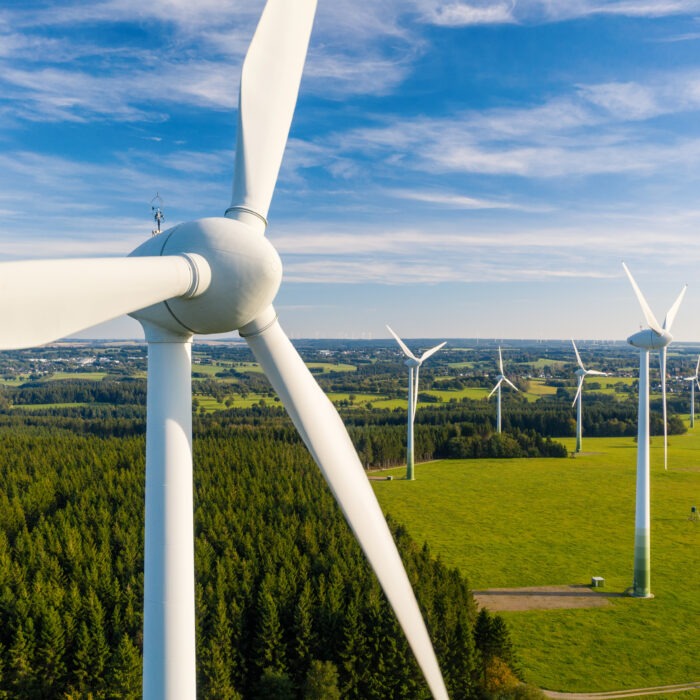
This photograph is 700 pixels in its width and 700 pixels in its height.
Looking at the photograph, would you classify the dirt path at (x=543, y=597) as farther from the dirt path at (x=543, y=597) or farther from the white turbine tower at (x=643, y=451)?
the white turbine tower at (x=643, y=451)

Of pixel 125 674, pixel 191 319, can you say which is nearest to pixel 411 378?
pixel 125 674

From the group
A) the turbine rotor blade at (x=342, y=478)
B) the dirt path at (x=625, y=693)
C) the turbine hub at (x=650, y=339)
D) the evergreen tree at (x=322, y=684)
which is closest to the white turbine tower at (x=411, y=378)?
the turbine hub at (x=650, y=339)

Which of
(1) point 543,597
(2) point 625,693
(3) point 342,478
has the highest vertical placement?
(3) point 342,478

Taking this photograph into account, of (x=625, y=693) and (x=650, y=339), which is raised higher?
(x=650, y=339)

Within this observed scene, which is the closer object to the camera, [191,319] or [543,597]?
[191,319]

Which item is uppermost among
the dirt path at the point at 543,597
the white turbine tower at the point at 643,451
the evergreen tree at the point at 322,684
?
the white turbine tower at the point at 643,451

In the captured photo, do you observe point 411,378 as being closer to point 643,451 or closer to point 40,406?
point 643,451

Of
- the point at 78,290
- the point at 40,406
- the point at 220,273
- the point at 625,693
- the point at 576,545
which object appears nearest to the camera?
the point at 78,290
